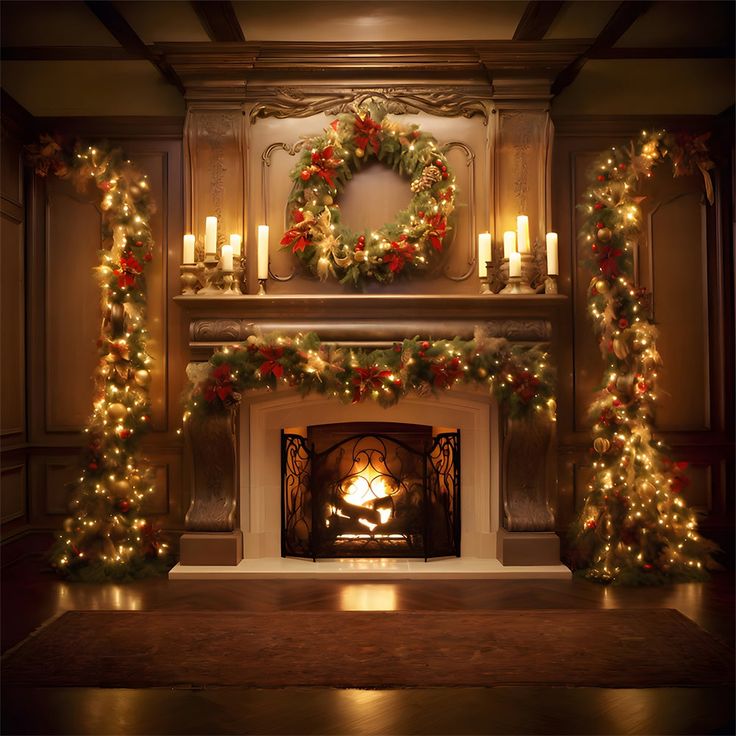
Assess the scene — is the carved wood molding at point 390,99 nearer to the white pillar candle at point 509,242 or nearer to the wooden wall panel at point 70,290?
the white pillar candle at point 509,242

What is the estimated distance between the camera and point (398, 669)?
3160mm

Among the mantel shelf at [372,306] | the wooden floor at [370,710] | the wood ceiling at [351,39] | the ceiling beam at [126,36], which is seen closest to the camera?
the wooden floor at [370,710]

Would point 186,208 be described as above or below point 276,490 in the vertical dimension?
above

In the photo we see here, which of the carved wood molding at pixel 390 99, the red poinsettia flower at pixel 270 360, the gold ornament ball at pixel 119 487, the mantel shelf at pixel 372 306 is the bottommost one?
the gold ornament ball at pixel 119 487


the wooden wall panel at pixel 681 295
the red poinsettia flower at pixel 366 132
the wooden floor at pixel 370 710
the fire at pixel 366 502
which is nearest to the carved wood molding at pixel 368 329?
the fire at pixel 366 502

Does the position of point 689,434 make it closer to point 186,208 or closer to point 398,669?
point 398,669

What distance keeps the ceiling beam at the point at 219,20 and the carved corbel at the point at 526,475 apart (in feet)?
9.66

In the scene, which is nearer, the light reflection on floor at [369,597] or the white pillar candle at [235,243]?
the light reflection on floor at [369,597]

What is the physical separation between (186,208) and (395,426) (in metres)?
2.03

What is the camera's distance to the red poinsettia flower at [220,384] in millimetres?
4617

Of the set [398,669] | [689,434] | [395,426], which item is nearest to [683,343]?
[689,434]

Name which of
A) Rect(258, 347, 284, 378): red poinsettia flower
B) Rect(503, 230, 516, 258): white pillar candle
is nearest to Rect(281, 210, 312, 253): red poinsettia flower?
Rect(258, 347, 284, 378): red poinsettia flower

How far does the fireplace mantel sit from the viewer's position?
4.77 m

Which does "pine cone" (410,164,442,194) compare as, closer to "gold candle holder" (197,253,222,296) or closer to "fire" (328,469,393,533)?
"gold candle holder" (197,253,222,296)
